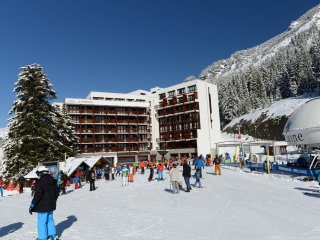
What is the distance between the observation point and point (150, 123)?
9162 cm

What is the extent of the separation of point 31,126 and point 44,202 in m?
32.5

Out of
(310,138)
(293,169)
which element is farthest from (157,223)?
(310,138)

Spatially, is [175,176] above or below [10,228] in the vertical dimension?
above

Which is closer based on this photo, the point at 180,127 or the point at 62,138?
the point at 62,138

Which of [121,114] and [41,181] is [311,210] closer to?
[41,181]

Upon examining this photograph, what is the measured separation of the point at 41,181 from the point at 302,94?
386 ft

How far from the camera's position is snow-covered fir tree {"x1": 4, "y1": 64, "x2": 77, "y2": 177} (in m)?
37.1

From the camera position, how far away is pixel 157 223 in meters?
11.3

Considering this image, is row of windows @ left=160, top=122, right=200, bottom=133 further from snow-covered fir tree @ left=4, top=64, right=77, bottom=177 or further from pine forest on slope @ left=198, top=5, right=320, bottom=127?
snow-covered fir tree @ left=4, top=64, right=77, bottom=177

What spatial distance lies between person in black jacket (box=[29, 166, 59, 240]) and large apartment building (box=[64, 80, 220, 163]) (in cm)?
7141

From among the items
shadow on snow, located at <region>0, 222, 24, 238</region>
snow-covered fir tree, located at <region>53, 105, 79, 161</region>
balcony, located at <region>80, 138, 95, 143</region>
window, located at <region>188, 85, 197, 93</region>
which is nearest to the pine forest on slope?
window, located at <region>188, 85, 197, 93</region>

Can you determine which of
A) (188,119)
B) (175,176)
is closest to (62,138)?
(175,176)

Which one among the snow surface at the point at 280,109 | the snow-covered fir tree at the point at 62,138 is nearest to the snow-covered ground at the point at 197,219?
the snow-covered fir tree at the point at 62,138

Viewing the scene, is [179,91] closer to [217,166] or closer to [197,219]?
[217,166]
